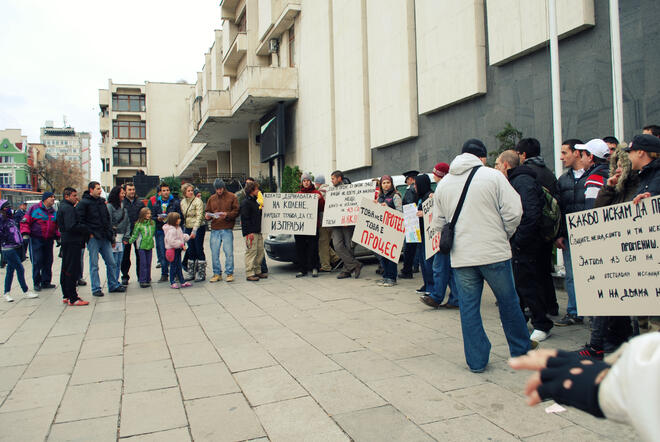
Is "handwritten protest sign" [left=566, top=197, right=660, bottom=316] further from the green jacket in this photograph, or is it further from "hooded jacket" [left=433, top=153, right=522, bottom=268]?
the green jacket

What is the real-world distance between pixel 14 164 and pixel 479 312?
105682 millimetres

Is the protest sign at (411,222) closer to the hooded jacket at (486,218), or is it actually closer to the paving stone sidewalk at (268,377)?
the paving stone sidewalk at (268,377)

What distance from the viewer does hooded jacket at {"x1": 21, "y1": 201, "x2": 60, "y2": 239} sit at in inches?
374

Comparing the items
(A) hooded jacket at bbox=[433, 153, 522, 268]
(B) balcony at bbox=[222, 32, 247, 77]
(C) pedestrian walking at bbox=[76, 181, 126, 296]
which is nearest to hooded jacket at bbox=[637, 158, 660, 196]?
(A) hooded jacket at bbox=[433, 153, 522, 268]

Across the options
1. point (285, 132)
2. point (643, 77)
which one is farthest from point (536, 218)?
point (285, 132)

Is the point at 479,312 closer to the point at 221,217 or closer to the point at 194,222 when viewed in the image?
the point at 221,217

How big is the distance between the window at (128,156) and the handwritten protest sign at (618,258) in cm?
7930

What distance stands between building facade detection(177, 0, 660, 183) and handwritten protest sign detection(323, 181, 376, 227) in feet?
13.3

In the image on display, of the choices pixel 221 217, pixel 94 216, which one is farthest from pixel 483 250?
pixel 94 216

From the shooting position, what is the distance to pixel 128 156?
77000mm

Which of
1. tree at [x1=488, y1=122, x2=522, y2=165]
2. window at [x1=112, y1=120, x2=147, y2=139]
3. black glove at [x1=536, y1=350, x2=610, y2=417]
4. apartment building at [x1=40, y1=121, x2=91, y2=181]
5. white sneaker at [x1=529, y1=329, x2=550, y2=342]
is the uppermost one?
apartment building at [x1=40, y1=121, x2=91, y2=181]

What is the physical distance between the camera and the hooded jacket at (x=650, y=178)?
3939mm

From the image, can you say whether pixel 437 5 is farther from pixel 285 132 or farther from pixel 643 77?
pixel 285 132

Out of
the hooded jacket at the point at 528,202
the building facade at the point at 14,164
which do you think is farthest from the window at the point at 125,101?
the hooded jacket at the point at 528,202
